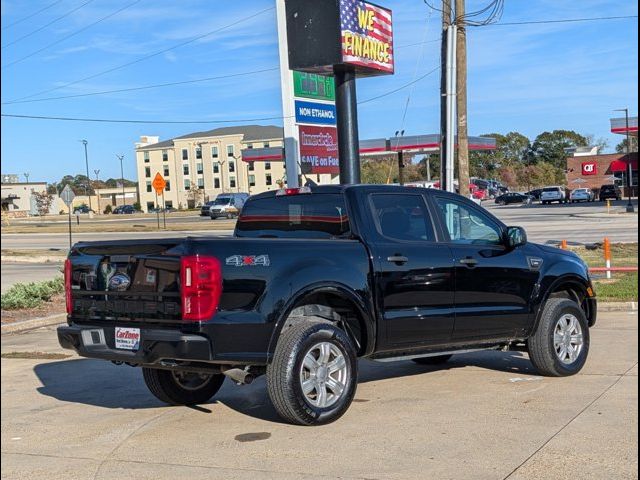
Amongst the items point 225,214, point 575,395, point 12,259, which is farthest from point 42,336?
point 225,214

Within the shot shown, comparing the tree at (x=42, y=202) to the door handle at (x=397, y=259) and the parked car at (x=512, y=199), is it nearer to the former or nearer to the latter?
the parked car at (x=512, y=199)

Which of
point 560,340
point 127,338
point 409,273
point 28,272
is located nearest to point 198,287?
point 127,338

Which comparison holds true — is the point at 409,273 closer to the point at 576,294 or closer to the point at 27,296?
the point at 576,294

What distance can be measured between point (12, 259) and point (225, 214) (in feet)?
103

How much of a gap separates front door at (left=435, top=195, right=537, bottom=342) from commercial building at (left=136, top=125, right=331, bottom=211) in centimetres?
11296

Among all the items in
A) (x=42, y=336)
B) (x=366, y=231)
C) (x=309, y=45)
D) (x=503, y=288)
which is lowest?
(x=42, y=336)

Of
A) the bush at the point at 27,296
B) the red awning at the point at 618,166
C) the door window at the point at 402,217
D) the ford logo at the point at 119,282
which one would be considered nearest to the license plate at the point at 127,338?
the ford logo at the point at 119,282

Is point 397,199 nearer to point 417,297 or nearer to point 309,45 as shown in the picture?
point 417,297

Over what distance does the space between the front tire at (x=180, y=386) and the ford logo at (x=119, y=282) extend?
1.11 m

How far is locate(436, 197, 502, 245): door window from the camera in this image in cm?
778

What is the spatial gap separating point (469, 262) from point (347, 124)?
31.2 ft

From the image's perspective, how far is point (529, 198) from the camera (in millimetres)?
Answer: 78062

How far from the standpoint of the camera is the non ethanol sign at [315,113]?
714 inches

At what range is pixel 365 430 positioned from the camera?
630 cm
